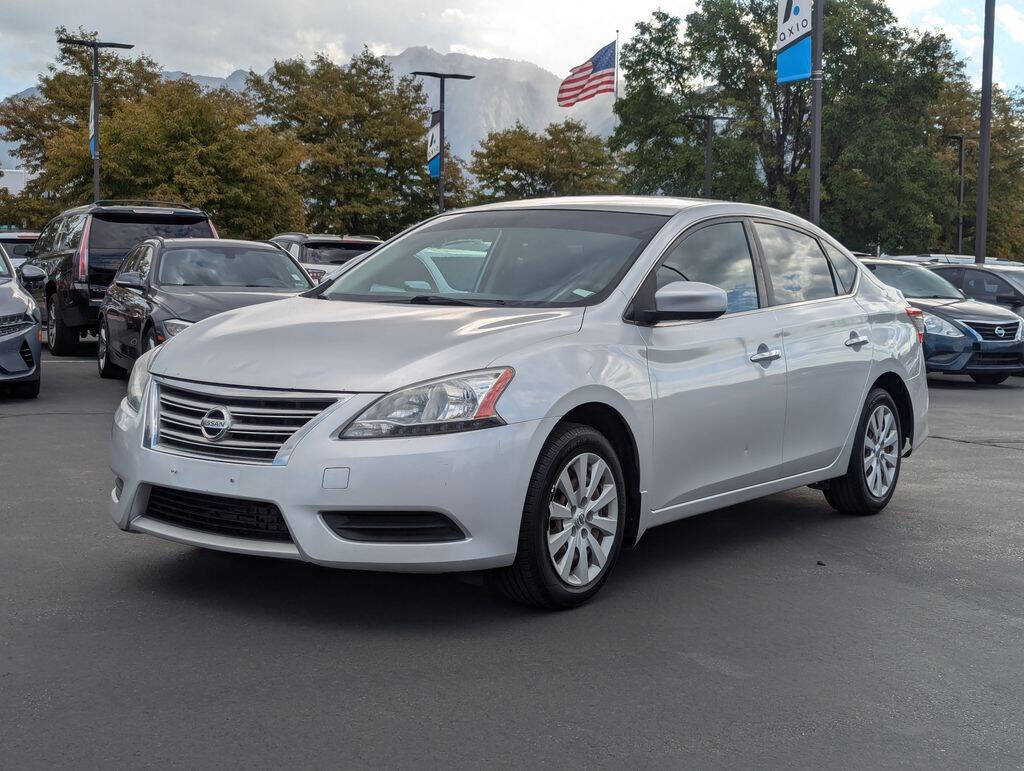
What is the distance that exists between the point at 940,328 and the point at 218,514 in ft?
45.1

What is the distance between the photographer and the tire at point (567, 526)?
4.87 meters

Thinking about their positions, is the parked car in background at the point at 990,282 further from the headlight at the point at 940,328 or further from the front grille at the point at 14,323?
the front grille at the point at 14,323

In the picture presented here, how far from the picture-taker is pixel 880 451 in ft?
24.2

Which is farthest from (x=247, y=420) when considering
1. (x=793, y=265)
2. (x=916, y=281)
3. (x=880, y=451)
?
(x=916, y=281)

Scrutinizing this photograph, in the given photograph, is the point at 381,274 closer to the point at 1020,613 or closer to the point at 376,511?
the point at 376,511

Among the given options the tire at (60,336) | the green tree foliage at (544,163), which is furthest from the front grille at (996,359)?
the green tree foliage at (544,163)

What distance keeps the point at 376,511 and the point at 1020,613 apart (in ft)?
8.80

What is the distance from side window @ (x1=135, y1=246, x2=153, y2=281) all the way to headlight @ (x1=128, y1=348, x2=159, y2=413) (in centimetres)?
751

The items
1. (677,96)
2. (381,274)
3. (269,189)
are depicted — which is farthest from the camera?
(677,96)

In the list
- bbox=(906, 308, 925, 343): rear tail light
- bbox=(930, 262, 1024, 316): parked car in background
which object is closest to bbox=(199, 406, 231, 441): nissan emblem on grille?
bbox=(906, 308, 925, 343): rear tail light

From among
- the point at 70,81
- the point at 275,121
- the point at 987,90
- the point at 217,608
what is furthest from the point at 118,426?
the point at 275,121

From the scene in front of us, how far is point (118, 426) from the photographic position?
5383 mm

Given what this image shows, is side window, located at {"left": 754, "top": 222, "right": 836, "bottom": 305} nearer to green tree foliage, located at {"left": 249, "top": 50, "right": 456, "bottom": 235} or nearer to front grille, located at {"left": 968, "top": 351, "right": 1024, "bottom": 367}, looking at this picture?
front grille, located at {"left": 968, "top": 351, "right": 1024, "bottom": 367}

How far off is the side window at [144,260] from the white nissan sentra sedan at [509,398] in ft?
22.9
